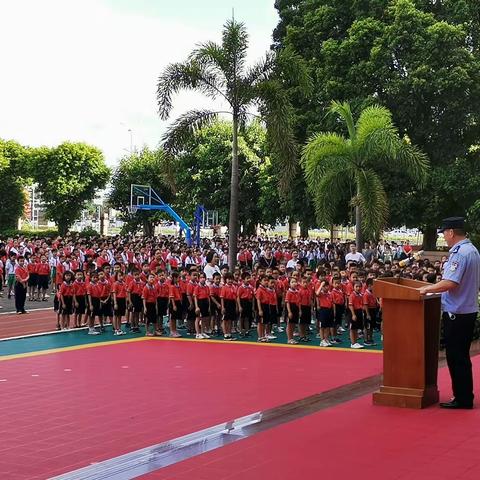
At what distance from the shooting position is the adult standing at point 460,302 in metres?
7.37

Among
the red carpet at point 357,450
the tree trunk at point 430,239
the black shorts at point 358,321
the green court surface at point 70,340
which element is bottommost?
the green court surface at point 70,340

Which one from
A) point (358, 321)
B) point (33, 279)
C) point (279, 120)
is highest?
point (279, 120)

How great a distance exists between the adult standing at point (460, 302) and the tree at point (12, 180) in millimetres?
44527

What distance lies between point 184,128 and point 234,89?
1670mm

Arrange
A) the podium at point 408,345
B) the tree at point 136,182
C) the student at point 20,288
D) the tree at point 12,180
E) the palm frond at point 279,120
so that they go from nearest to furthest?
the podium at point 408,345
the student at point 20,288
the palm frond at point 279,120
the tree at point 12,180
the tree at point 136,182

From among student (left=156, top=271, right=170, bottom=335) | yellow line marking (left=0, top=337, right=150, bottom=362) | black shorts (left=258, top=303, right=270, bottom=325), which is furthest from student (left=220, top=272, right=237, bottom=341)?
yellow line marking (left=0, top=337, right=150, bottom=362)

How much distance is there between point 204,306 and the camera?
16.2 metres

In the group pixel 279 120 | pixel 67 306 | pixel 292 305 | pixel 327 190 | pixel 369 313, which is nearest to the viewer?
pixel 369 313

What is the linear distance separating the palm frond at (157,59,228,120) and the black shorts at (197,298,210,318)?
6943 millimetres

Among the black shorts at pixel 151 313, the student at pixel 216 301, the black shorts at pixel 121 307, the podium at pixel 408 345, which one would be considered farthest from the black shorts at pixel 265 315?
the podium at pixel 408 345

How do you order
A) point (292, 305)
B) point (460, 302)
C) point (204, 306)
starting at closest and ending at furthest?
point (460, 302) → point (292, 305) → point (204, 306)

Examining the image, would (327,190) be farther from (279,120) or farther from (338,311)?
(338,311)

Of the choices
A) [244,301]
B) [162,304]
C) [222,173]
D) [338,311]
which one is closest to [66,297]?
[162,304]

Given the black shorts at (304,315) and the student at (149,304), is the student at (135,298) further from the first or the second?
the black shorts at (304,315)
